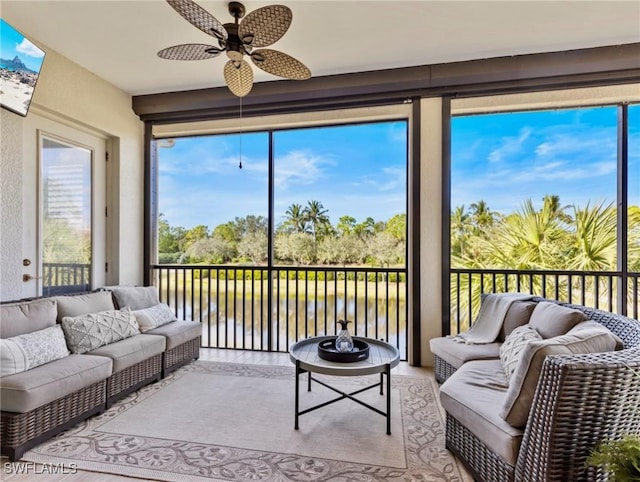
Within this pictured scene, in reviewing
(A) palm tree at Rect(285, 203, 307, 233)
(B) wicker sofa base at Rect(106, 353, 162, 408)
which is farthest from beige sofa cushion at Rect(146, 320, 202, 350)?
(A) palm tree at Rect(285, 203, 307, 233)

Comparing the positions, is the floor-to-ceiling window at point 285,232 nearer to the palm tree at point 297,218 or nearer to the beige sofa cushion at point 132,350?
the palm tree at point 297,218

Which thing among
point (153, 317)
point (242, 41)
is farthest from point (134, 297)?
point (242, 41)

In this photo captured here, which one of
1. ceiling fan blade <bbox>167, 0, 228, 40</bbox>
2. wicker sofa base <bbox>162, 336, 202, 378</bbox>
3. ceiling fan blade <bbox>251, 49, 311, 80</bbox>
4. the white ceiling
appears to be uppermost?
the white ceiling

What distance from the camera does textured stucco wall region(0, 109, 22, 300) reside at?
274 cm

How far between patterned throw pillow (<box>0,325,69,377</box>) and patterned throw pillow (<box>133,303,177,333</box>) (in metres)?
0.76

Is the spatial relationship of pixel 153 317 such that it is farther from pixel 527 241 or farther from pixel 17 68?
pixel 527 241

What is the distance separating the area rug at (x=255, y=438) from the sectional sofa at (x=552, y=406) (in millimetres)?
343

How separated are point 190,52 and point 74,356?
2288 millimetres

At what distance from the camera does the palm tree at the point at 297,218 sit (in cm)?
401

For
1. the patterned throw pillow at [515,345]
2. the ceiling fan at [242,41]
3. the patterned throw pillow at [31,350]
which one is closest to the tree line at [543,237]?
the patterned throw pillow at [515,345]

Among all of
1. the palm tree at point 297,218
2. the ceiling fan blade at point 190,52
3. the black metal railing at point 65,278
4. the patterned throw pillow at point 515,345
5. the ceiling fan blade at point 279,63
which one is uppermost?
the ceiling fan blade at point 190,52

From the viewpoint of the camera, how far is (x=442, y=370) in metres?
2.96

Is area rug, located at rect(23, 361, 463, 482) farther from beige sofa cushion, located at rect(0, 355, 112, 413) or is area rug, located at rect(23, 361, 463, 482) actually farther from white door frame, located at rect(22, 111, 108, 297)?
white door frame, located at rect(22, 111, 108, 297)

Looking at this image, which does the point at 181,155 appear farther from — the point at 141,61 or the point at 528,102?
→ the point at 528,102
